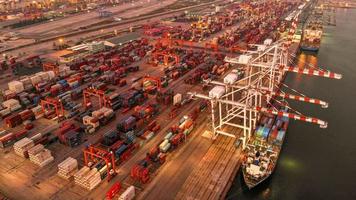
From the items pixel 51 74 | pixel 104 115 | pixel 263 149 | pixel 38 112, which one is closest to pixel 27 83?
pixel 51 74

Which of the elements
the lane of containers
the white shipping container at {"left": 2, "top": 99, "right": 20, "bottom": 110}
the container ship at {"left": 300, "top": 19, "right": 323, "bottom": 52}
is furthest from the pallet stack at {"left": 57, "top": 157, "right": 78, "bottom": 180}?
the container ship at {"left": 300, "top": 19, "right": 323, "bottom": 52}

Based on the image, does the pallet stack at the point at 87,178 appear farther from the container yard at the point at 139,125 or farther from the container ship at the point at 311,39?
the container ship at the point at 311,39

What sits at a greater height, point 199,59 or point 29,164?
point 199,59

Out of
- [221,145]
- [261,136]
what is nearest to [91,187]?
[221,145]

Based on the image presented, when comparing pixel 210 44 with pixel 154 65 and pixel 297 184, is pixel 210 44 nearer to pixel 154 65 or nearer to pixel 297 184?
pixel 154 65

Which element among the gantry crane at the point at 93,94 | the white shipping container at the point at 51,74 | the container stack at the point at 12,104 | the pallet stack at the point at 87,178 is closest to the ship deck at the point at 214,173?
the pallet stack at the point at 87,178

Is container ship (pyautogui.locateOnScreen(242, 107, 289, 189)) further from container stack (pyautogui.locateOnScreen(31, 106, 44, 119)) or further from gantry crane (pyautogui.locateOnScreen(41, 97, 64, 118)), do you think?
container stack (pyautogui.locateOnScreen(31, 106, 44, 119))
